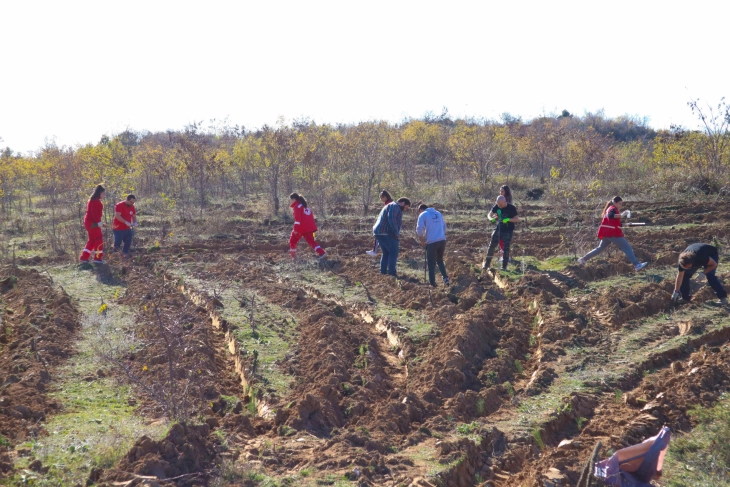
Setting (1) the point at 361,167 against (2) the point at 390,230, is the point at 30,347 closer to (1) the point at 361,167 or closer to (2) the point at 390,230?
(2) the point at 390,230

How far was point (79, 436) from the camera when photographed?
18.3 ft

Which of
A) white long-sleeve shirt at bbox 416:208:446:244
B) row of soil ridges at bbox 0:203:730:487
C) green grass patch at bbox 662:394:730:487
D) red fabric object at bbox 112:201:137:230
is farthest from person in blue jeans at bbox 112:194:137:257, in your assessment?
green grass patch at bbox 662:394:730:487

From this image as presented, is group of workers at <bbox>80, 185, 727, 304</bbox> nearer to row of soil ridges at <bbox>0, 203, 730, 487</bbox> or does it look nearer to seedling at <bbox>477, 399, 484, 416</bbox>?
row of soil ridges at <bbox>0, 203, 730, 487</bbox>

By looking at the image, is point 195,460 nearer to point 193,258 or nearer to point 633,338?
point 633,338

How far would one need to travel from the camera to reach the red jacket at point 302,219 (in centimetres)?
1313

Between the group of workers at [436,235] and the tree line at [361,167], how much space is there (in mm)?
4417

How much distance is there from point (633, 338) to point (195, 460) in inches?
233

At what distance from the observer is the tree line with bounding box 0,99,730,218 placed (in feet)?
73.2

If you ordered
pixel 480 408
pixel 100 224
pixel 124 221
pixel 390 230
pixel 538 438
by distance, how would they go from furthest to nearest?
pixel 124 221, pixel 100 224, pixel 390 230, pixel 480 408, pixel 538 438

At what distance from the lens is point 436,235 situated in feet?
36.7

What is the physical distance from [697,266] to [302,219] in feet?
23.7

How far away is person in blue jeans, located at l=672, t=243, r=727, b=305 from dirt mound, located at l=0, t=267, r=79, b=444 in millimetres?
8375

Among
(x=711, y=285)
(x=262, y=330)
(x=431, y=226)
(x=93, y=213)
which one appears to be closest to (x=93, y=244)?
(x=93, y=213)

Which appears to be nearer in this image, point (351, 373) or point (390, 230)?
point (351, 373)
